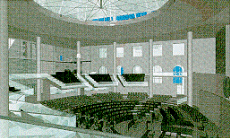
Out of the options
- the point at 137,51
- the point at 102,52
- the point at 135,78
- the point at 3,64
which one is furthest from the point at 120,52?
the point at 3,64

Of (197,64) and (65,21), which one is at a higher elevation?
(65,21)

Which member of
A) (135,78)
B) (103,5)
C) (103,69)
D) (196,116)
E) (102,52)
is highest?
(103,5)

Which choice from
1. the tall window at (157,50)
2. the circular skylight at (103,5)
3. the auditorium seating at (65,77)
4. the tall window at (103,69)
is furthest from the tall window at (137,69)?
the auditorium seating at (65,77)

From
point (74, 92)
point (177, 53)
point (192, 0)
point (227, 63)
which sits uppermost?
point (192, 0)

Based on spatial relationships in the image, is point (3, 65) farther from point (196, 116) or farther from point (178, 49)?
point (178, 49)

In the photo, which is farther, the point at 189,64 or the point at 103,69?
the point at 103,69

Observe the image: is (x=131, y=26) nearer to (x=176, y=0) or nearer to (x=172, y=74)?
(x=176, y=0)

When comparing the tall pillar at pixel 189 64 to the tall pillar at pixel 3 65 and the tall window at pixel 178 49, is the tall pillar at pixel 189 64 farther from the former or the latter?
the tall pillar at pixel 3 65

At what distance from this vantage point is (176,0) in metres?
10.4

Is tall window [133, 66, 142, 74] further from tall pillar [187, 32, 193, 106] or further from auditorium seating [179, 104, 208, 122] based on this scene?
auditorium seating [179, 104, 208, 122]

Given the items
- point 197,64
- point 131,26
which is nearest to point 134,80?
point 131,26

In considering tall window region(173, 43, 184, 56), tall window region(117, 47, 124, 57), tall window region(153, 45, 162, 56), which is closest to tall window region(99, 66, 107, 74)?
tall window region(117, 47, 124, 57)

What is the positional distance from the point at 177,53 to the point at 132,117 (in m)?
13.7

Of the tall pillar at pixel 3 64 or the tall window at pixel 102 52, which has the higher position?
the tall window at pixel 102 52
